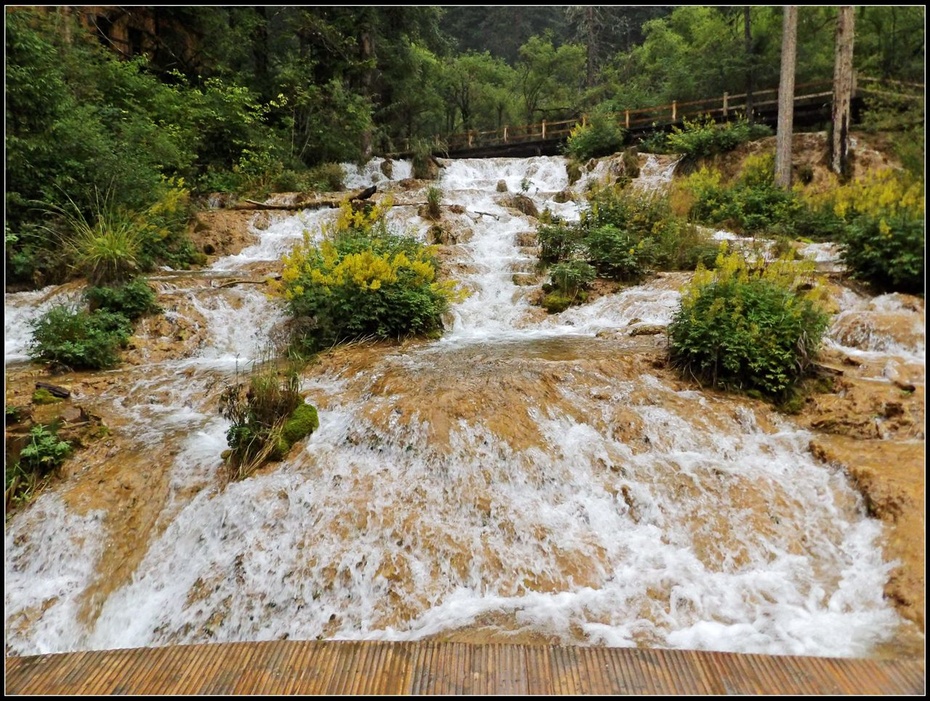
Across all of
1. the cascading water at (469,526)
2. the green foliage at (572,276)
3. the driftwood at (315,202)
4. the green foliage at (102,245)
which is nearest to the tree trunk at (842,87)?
the green foliage at (572,276)

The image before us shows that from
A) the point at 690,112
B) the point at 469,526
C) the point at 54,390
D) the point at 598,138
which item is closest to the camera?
the point at 469,526

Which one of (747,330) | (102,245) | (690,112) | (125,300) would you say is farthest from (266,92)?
(747,330)

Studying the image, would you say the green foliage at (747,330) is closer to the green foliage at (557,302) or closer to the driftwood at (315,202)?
the green foliage at (557,302)

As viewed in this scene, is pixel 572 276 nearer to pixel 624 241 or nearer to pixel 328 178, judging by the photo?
pixel 624 241

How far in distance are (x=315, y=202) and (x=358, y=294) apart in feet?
25.6

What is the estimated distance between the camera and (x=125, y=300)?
7008mm

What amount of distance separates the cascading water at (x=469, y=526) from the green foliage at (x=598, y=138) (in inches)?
636

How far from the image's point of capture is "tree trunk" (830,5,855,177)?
12.3 meters

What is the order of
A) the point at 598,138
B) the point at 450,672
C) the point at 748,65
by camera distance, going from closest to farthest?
the point at 450,672 → the point at 748,65 → the point at 598,138

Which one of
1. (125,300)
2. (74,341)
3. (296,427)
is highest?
(125,300)

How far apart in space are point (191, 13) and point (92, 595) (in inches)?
771

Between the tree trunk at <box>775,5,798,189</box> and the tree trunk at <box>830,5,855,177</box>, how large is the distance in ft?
3.23

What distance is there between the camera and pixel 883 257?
19.9 feet

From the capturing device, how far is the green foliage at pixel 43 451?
4152mm
